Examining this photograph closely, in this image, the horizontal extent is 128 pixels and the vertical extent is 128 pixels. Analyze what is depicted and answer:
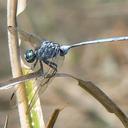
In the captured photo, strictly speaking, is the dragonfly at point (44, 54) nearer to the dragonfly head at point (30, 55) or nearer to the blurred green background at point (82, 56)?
the dragonfly head at point (30, 55)

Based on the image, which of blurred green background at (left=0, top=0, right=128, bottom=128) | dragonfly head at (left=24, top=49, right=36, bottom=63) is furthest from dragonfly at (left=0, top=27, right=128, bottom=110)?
blurred green background at (left=0, top=0, right=128, bottom=128)

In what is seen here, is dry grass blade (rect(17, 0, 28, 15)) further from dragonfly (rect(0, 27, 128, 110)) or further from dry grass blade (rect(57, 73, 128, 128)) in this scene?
dry grass blade (rect(57, 73, 128, 128))

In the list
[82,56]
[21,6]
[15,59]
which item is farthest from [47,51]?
[82,56]

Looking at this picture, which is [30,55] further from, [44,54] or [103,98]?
[103,98]

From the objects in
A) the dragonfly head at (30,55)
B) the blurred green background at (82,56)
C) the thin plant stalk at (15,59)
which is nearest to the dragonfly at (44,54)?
the dragonfly head at (30,55)

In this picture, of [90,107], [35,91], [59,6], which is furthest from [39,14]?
[35,91]

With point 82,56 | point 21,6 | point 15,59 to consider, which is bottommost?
point 82,56

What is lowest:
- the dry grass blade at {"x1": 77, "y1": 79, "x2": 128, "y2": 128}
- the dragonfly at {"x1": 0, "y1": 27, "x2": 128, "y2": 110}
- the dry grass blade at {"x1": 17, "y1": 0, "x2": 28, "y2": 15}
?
the dry grass blade at {"x1": 77, "y1": 79, "x2": 128, "y2": 128}

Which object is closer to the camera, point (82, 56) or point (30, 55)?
point (30, 55)
